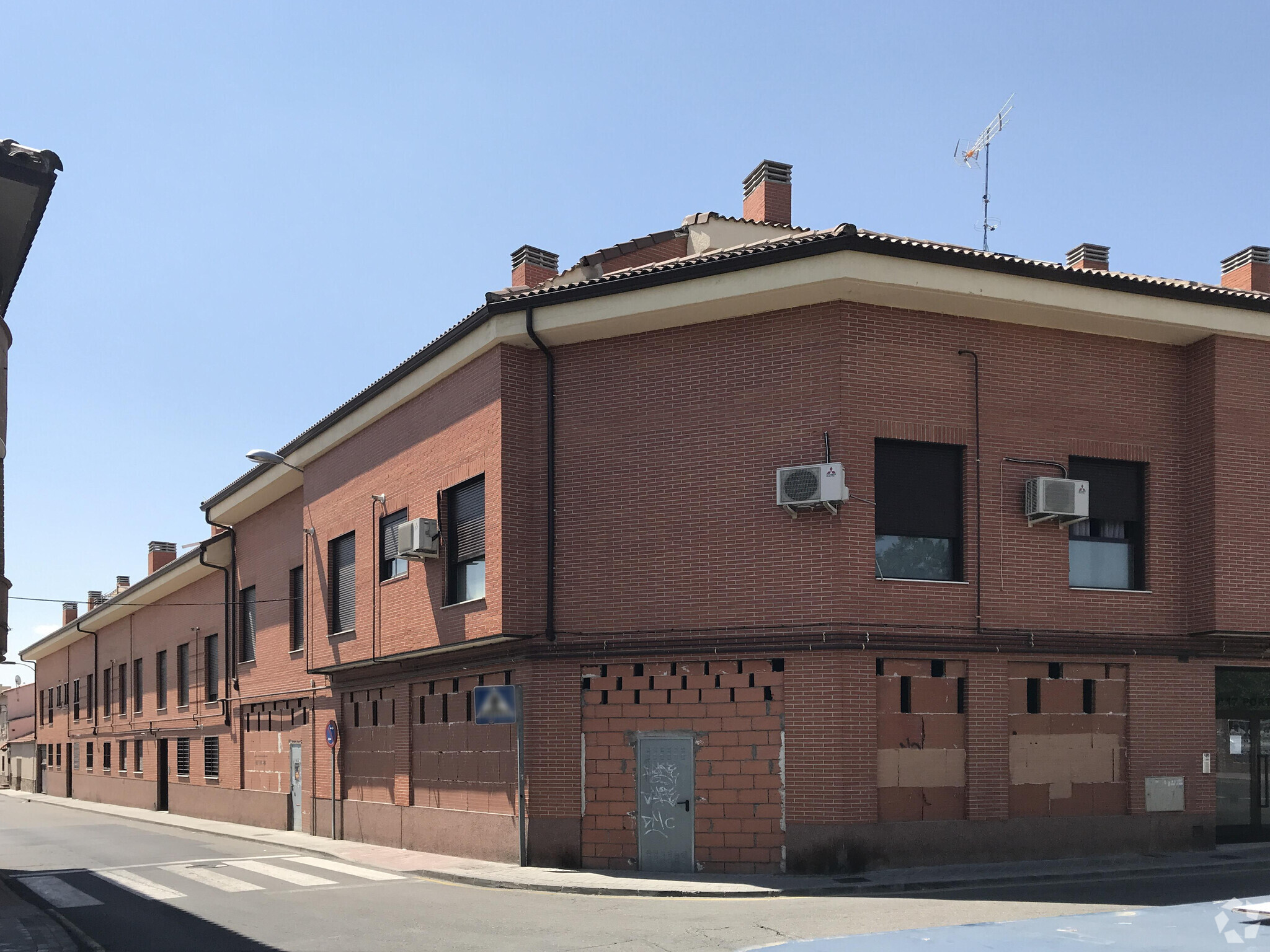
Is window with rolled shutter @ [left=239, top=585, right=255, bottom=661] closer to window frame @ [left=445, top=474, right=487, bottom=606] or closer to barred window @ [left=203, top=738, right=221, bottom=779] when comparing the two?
barred window @ [left=203, top=738, right=221, bottom=779]

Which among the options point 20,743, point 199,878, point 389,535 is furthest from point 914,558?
point 20,743

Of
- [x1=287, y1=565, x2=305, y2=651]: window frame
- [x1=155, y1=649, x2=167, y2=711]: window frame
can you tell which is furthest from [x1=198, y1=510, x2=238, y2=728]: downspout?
[x1=155, y1=649, x2=167, y2=711]: window frame

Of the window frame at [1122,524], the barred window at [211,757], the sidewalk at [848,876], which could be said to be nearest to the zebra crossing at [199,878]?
the sidewalk at [848,876]

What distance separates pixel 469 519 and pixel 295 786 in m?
11.8

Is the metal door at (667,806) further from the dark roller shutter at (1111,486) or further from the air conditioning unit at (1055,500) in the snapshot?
the dark roller shutter at (1111,486)

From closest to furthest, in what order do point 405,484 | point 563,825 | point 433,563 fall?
point 563,825
point 433,563
point 405,484

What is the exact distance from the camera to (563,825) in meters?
17.5

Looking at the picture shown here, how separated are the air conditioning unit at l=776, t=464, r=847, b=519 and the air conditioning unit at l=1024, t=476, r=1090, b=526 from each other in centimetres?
289

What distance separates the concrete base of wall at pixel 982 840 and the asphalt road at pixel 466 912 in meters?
1.50

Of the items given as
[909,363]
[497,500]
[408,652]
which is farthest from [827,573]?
[408,652]

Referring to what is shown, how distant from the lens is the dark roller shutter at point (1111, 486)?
1778 cm

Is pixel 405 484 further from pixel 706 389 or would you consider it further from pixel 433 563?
pixel 706 389

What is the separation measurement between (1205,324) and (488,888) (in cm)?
1282

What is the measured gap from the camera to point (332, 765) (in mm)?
25312
